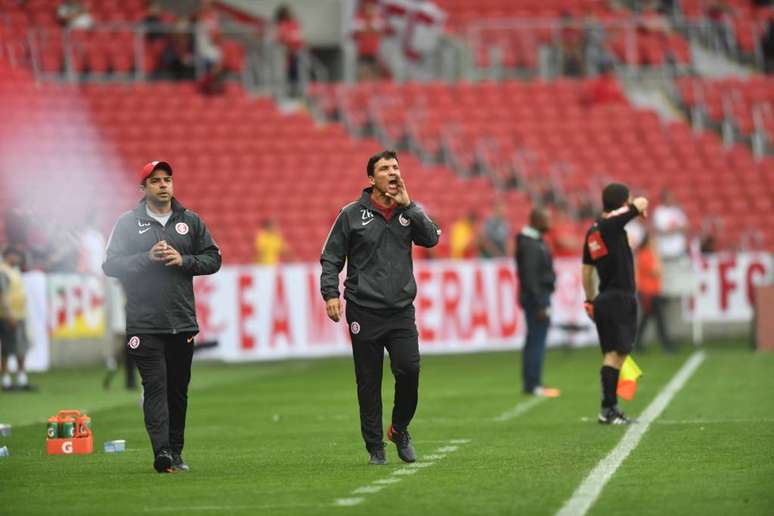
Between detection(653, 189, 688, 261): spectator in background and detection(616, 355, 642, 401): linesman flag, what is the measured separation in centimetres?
1263

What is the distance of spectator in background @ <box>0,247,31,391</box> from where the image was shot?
21.0 metres

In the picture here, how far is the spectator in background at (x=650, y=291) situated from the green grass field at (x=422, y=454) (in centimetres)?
404

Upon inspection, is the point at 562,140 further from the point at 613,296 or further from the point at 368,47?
the point at 613,296

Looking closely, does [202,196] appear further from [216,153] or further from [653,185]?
[653,185]

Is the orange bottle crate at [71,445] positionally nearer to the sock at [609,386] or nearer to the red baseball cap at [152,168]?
the red baseball cap at [152,168]

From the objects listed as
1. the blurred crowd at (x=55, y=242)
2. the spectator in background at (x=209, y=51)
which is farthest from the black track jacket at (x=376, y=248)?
the spectator in background at (x=209, y=51)

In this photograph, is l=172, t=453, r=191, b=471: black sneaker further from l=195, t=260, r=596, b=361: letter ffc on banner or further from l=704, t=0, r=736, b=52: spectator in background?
A: l=704, t=0, r=736, b=52: spectator in background

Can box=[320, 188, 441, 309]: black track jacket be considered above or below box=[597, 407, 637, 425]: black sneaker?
above

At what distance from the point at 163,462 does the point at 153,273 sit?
127 centimetres

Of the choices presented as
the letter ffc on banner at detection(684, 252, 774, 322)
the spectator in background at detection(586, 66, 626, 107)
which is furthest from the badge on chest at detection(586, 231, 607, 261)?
the spectator in background at detection(586, 66, 626, 107)

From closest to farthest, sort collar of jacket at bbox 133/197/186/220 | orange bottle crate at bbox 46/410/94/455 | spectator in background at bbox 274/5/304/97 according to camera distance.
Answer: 1. collar of jacket at bbox 133/197/186/220
2. orange bottle crate at bbox 46/410/94/455
3. spectator in background at bbox 274/5/304/97

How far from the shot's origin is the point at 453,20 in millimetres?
37125

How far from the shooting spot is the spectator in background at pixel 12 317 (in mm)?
21047

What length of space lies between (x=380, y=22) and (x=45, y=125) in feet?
26.3
